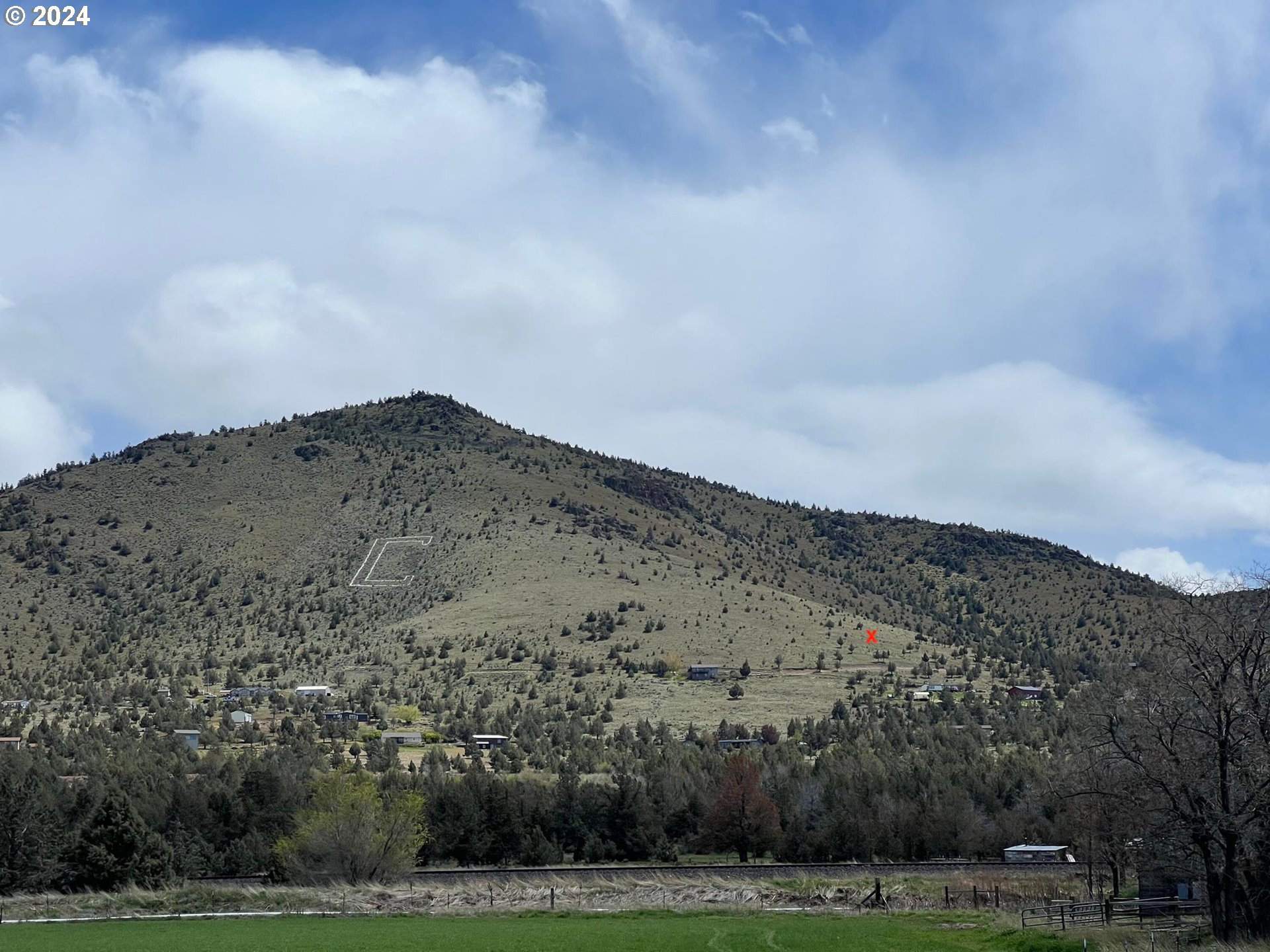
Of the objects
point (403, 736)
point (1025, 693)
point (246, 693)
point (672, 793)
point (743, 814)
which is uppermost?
point (1025, 693)

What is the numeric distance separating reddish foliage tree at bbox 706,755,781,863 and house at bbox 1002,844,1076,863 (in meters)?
11.1

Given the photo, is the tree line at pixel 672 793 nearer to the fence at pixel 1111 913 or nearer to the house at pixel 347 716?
the fence at pixel 1111 913

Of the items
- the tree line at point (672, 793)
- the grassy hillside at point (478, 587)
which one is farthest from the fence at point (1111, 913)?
the grassy hillside at point (478, 587)

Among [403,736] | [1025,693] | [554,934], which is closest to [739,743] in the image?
[403,736]

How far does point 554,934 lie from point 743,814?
2590cm

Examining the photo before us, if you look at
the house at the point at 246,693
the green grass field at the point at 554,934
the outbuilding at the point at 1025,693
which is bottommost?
the green grass field at the point at 554,934

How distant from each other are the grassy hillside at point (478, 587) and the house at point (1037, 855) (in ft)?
103

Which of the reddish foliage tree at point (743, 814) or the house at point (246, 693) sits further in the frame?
the house at point (246, 693)

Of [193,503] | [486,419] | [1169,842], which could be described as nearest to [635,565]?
[193,503]

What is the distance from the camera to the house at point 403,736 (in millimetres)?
83938

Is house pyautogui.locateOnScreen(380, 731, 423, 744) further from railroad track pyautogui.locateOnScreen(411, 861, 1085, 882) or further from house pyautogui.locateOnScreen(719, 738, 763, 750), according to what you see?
railroad track pyautogui.locateOnScreen(411, 861, 1085, 882)

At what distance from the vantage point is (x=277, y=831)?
61.2 metres

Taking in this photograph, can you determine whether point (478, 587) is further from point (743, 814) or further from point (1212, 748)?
point (1212, 748)

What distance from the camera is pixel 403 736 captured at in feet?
279
